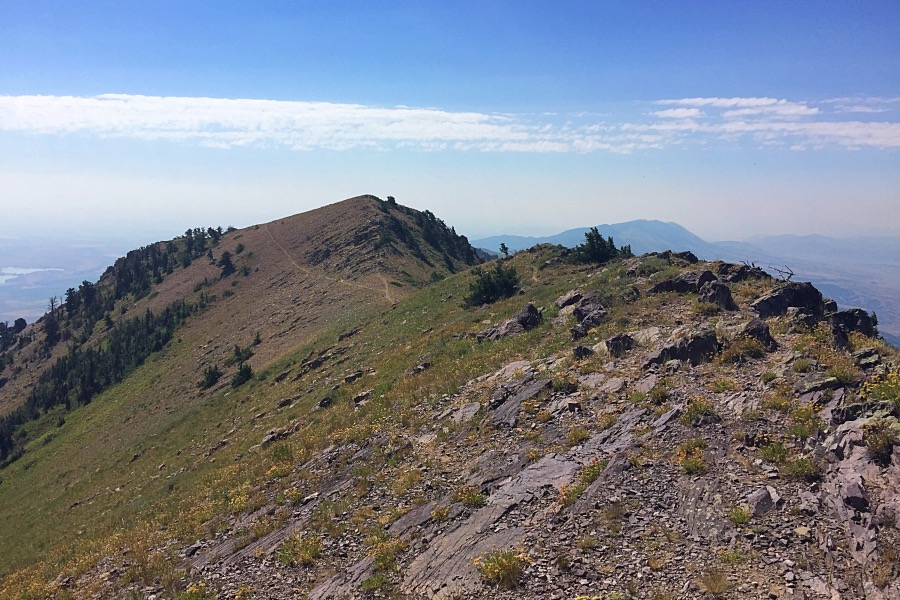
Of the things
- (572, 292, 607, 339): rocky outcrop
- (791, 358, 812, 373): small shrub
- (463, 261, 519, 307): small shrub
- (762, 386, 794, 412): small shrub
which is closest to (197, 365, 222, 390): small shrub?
(463, 261, 519, 307): small shrub

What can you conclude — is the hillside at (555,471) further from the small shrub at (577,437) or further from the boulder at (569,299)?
the boulder at (569,299)

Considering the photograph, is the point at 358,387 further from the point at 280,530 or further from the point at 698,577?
the point at 698,577

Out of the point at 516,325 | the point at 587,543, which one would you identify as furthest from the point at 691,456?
the point at 516,325

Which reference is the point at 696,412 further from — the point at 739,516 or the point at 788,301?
the point at 788,301

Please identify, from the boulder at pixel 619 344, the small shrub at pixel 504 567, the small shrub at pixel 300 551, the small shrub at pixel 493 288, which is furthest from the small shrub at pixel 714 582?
the small shrub at pixel 493 288

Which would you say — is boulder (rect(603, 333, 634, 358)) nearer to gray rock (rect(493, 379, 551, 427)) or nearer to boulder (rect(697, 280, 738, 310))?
gray rock (rect(493, 379, 551, 427))

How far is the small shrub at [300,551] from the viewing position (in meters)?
13.4

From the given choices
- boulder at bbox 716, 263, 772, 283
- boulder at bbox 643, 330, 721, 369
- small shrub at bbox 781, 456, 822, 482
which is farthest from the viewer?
boulder at bbox 716, 263, 772, 283

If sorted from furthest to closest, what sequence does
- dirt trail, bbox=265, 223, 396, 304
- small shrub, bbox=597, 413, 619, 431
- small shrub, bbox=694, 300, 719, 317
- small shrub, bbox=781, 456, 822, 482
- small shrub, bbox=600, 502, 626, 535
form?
dirt trail, bbox=265, 223, 396, 304, small shrub, bbox=694, 300, 719, 317, small shrub, bbox=597, 413, 619, 431, small shrub, bbox=600, 502, 626, 535, small shrub, bbox=781, 456, 822, 482

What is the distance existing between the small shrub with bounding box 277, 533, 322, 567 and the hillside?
3.4 inches

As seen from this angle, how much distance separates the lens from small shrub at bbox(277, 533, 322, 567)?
13.4 m

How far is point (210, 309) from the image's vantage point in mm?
86062

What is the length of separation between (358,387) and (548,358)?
12.8m

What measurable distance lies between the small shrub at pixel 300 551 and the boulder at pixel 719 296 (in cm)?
1968
